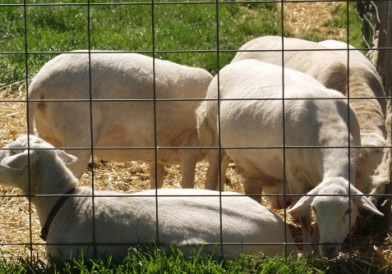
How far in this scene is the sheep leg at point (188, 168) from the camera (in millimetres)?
9297

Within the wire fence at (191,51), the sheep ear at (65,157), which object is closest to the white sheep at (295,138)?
the wire fence at (191,51)

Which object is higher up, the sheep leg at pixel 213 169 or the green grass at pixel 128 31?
the green grass at pixel 128 31

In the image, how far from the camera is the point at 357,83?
9.14 metres

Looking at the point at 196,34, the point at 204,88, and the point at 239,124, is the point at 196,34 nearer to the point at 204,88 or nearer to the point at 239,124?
the point at 204,88

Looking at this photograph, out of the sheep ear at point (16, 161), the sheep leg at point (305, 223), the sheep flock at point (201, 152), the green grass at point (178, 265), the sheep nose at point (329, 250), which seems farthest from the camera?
the sheep leg at point (305, 223)

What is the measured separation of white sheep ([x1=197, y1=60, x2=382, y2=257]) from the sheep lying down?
440mm

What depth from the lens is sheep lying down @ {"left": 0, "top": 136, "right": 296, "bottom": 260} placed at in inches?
255

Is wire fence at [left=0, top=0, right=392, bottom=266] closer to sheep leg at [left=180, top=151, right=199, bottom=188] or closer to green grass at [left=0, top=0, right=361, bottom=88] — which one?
green grass at [left=0, top=0, right=361, bottom=88]

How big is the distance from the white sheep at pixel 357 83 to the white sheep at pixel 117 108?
1133mm

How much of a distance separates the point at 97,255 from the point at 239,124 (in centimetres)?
246

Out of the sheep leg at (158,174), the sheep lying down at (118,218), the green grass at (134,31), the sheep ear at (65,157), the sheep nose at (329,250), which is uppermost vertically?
the green grass at (134,31)

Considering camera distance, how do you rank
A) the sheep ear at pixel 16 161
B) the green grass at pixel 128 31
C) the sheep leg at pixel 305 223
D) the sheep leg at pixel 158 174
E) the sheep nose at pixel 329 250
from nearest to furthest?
the sheep ear at pixel 16 161, the sheep nose at pixel 329 250, the sheep leg at pixel 305 223, the sheep leg at pixel 158 174, the green grass at pixel 128 31

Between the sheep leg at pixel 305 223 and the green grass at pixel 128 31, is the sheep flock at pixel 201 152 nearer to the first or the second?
the sheep leg at pixel 305 223

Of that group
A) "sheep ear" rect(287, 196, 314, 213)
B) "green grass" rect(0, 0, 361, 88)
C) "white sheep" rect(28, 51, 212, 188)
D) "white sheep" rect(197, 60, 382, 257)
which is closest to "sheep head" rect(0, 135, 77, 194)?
"white sheep" rect(197, 60, 382, 257)
